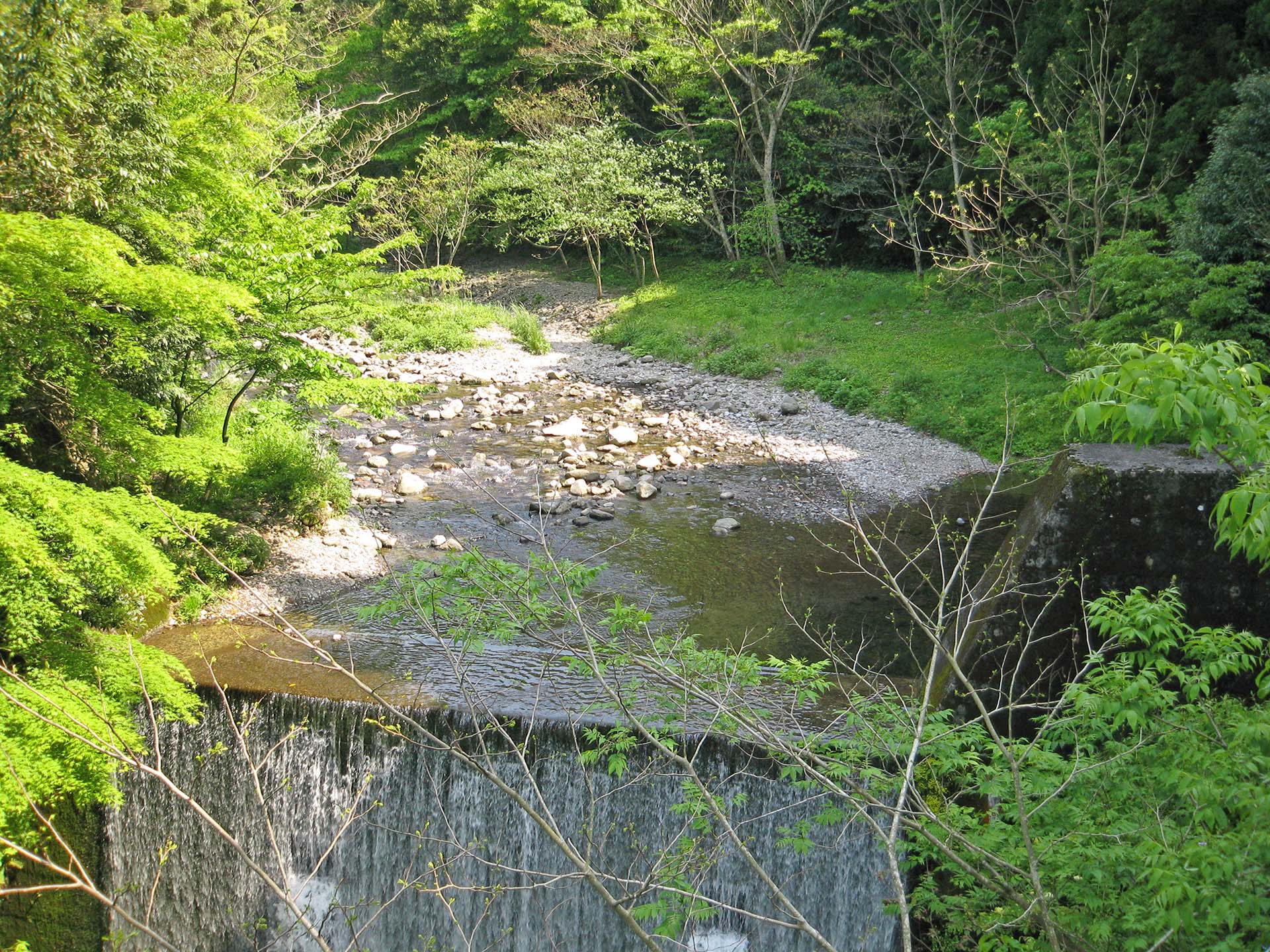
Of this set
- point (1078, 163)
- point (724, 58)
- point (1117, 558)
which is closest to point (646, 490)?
point (1117, 558)

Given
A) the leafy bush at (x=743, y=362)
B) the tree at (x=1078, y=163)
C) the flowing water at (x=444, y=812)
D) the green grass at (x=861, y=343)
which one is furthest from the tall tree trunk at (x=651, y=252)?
the flowing water at (x=444, y=812)

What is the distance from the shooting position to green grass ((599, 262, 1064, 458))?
13.2m

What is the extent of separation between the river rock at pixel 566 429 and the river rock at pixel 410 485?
2.78 meters

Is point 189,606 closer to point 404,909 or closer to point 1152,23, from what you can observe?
point 404,909

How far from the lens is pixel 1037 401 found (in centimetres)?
1057

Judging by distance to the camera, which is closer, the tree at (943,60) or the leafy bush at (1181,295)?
the leafy bush at (1181,295)

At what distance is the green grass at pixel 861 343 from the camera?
519 inches

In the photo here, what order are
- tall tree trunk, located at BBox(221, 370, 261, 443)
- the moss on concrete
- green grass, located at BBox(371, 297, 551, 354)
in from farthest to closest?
green grass, located at BBox(371, 297, 551, 354) → tall tree trunk, located at BBox(221, 370, 261, 443) → the moss on concrete

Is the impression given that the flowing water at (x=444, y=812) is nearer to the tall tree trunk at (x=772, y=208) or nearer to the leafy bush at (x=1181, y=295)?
the leafy bush at (x=1181, y=295)

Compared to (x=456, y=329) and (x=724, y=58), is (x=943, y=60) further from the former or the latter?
(x=456, y=329)

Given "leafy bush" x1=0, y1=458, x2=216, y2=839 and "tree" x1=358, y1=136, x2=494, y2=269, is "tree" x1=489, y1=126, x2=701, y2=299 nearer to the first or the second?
"tree" x1=358, y1=136, x2=494, y2=269

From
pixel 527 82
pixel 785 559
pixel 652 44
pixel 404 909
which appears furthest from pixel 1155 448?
pixel 527 82

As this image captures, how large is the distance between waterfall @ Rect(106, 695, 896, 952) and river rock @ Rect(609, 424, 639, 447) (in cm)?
737

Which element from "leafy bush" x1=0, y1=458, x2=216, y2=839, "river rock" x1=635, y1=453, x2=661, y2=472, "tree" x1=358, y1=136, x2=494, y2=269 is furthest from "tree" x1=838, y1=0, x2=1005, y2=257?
"leafy bush" x1=0, y1=458, x2=216, y2=839
